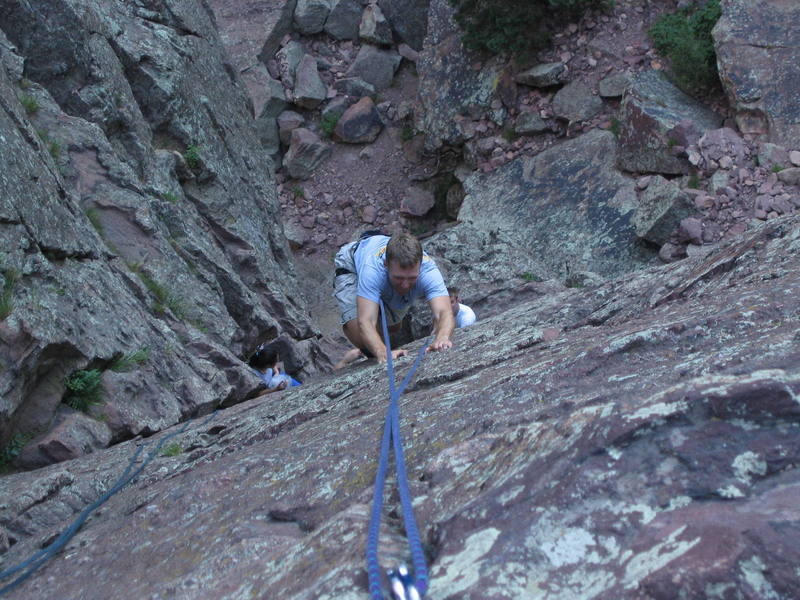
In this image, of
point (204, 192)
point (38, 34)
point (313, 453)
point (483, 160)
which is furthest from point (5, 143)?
point (483, 160)

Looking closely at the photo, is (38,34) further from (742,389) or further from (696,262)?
(742,389)

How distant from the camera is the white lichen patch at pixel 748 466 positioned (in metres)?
2.01

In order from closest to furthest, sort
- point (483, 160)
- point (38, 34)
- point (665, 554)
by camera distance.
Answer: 1. point (665, 554)
2. point (38, 34)
3. point (483, 160)

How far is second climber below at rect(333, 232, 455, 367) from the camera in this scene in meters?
6.17

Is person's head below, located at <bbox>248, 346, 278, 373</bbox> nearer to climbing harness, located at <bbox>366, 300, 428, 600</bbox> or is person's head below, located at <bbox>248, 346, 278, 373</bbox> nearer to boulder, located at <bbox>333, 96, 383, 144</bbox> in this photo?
climbing harness, located at <bbox>366, 300, 428, 600</bbox>

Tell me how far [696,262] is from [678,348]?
9.75 feet

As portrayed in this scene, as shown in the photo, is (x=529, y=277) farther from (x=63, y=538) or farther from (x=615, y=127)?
(x=63, y=538)

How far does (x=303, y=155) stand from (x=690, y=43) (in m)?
10.4

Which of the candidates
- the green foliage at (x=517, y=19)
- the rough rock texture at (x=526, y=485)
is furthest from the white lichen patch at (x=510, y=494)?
the green foliage at (x=517, y=19)

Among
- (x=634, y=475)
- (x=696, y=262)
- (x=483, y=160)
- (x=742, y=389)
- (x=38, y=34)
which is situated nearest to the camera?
(x=634, y=475)

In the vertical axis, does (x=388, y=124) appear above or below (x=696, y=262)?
above

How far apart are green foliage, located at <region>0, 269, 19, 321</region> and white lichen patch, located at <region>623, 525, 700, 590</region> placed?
4.84 meters

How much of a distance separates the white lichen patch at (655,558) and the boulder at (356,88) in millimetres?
22605

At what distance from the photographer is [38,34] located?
30.7ft
